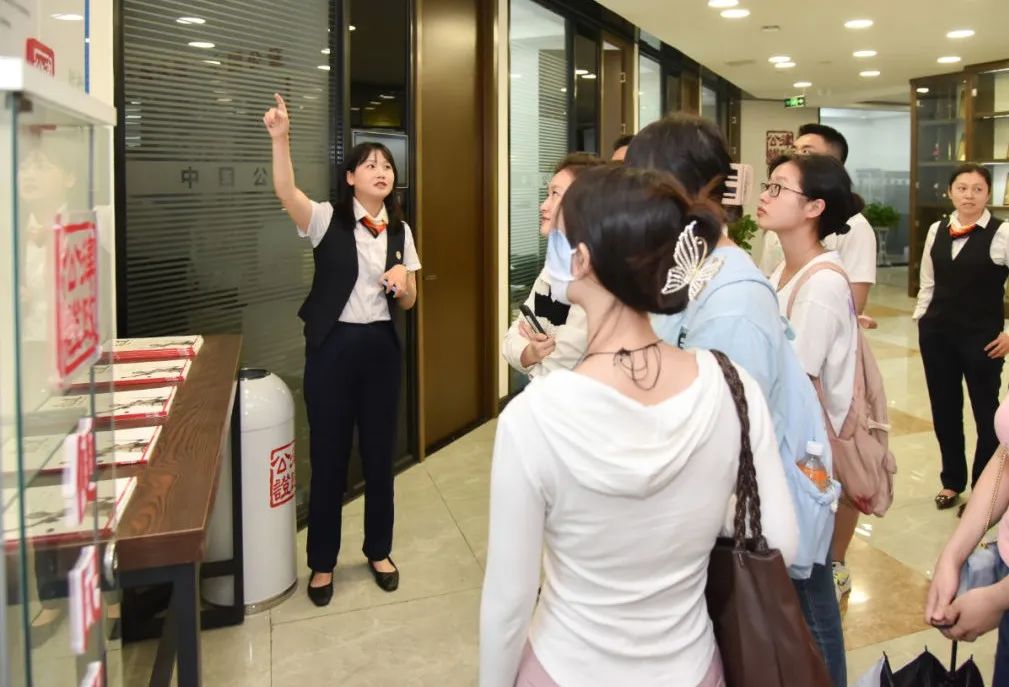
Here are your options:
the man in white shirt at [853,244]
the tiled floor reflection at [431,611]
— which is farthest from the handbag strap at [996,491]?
the man in white shirt at [853,244]

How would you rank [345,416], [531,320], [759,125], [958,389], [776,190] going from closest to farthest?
[776,190]
[531,320]
[345,416]
[958,389]
[759,125]

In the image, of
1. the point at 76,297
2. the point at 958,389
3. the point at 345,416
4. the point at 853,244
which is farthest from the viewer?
the point at 958,389

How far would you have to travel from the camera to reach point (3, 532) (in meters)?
0.72

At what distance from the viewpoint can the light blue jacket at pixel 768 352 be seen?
1535 millimetres

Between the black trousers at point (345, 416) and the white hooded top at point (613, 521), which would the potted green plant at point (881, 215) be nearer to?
the black trousers at point (345, 416)

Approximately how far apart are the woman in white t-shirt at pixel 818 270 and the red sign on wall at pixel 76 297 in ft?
5.75

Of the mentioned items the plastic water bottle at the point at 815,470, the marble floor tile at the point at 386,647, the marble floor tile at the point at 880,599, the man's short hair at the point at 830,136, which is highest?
the man's short hair at the point at 830,136

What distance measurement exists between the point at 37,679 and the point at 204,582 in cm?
238

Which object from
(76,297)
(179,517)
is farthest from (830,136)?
(76,297)

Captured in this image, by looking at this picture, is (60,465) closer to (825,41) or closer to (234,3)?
(234,3)

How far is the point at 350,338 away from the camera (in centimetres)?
312

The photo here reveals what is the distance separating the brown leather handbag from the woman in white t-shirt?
1021 millimetres

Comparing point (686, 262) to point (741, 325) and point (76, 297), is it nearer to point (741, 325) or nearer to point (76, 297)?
point (741, 325)

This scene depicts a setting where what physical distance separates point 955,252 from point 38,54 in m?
4.09
